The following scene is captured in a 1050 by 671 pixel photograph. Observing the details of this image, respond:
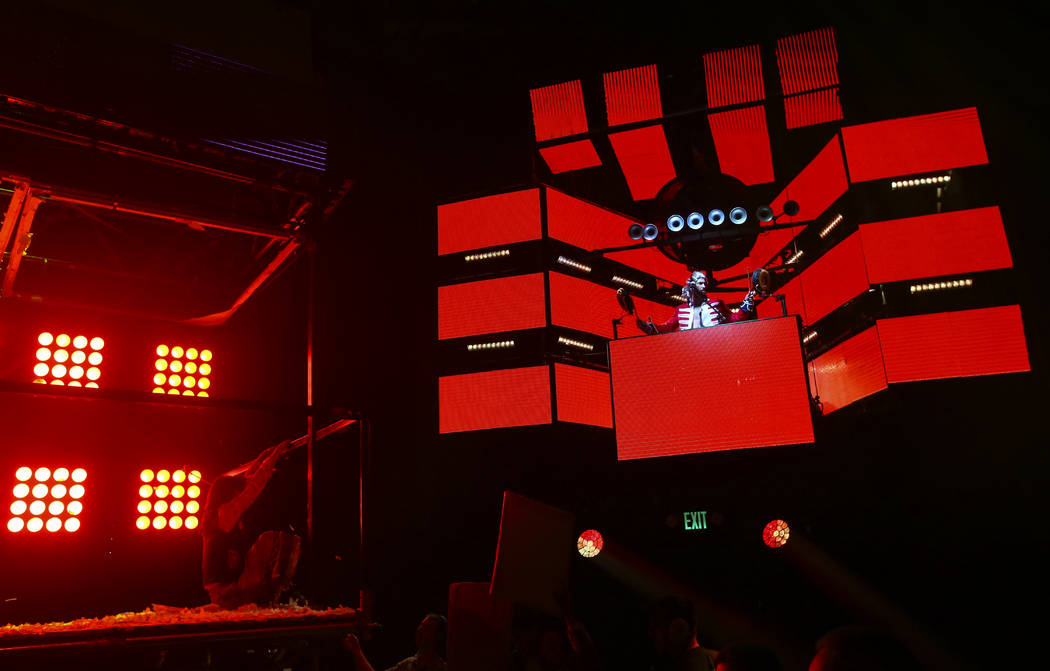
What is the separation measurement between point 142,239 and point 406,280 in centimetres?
267

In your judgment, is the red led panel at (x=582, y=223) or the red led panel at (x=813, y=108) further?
the red led panel at (x=582, y=223)

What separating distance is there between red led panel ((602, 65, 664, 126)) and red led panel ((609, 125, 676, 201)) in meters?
0.19

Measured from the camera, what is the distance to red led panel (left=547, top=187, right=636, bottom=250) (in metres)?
7.75

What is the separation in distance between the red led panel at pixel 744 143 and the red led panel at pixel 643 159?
58 cm

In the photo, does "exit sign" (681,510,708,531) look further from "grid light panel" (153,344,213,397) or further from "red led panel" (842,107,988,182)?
"grid light panel" (153,344,213,397)

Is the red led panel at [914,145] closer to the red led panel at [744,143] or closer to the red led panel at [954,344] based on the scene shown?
the red led panel at [744,143]

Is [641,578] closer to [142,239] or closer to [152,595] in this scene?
[152,595]

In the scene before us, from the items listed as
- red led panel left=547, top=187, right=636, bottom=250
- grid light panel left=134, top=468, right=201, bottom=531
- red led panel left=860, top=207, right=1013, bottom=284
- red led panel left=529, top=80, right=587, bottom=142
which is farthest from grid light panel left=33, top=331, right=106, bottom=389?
red led panel left=860, top=207, right=1013, bottom=284

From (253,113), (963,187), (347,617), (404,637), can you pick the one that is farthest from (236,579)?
(963,187)

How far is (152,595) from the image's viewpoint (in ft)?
14.4

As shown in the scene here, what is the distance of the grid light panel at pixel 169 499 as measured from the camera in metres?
4.35

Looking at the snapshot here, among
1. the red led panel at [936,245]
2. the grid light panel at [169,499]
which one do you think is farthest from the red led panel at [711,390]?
the grid light panel at [169,499]

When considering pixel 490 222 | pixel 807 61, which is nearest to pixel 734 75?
pixel 807 61

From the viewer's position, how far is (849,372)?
22.8 ft
